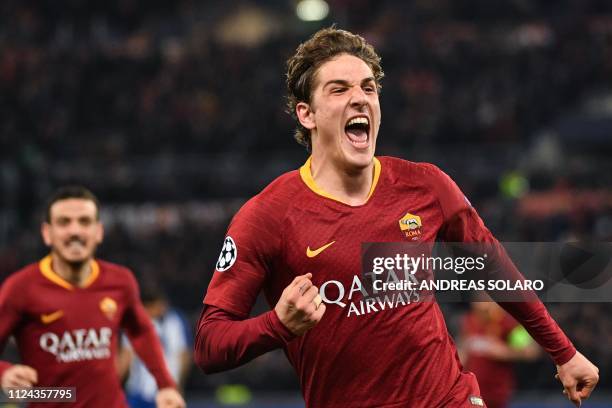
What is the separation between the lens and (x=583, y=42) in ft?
66.8

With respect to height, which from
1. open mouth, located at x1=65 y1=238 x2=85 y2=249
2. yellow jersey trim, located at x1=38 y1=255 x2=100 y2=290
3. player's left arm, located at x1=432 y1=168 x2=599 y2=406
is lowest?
player's left arm, located at x1=432 y1=168 x2=599 y2=406

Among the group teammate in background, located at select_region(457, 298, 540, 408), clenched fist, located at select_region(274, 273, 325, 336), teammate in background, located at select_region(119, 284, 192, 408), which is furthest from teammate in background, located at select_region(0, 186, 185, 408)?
teammate in background, located at select_region(457, 298, 540, 408)

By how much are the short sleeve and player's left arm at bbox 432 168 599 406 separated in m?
0.69

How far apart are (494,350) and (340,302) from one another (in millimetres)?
6680

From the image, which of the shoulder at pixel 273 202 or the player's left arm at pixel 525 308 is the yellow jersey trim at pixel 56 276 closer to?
the shoulder at pixel 273 202

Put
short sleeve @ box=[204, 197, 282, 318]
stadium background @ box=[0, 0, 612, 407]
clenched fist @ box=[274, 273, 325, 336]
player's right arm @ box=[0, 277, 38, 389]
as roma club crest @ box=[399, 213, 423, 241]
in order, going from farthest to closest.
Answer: stadium background @ box=[0, 0, 612, 407] < player's right arm @ box=[0, 277, 38, 389] < as roma club crest @ box=[399, 213, 423, 241] < short sleeve @ box=[204, 197, 282, 318] < clenched fist @ box=[274, 273, 325, 336]

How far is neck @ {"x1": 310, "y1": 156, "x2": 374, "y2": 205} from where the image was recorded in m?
4.27

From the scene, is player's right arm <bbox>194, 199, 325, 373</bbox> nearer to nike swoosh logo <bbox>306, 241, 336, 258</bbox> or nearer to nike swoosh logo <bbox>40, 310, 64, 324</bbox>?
nike swoosh logo <bbox>306, 241, 336, 258</bbox>

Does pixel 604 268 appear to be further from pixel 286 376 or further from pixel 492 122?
pixel 492 122

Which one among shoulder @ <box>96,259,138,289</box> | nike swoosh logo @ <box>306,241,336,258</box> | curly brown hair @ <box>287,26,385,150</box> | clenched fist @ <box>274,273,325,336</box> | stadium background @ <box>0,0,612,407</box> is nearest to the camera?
clenched fist @ <box>274,273,325,336</box>

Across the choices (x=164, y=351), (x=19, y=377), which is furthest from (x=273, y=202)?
(x=164, y=351)

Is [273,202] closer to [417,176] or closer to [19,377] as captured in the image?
[417,176]

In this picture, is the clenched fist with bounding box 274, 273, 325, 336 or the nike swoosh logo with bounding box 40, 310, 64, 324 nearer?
the clenched fist with bounding box 274, 273, 325, 336

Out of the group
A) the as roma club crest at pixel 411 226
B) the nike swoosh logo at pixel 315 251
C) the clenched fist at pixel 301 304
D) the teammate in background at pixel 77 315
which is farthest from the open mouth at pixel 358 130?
the teammate in background at pixel 77 315
